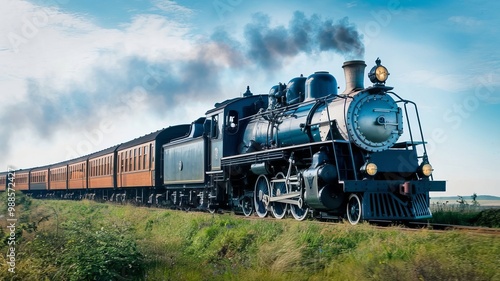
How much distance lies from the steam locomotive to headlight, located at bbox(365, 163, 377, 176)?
0.07ft

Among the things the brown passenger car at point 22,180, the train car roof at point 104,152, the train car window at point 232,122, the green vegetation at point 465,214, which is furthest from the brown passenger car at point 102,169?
the green vegetation at point 465,214

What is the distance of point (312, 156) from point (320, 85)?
2601 millimetres

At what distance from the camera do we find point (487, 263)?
6270 millimetres

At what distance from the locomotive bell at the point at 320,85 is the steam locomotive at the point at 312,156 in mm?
27

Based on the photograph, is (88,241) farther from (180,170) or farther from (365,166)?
(180,170)

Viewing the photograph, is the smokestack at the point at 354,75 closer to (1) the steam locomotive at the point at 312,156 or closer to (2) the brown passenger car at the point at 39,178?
(1) the steam locomotive at the point at 312,156

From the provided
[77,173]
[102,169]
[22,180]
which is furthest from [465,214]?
[22,180]

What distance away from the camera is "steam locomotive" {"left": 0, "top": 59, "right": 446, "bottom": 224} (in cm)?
1095

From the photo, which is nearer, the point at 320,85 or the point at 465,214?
the point at 465,214

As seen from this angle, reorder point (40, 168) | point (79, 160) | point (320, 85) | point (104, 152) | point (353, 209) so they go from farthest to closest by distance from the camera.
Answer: point (40, 168), point (79, 160), point (104, 152), point (320, 85), point (353, 209)

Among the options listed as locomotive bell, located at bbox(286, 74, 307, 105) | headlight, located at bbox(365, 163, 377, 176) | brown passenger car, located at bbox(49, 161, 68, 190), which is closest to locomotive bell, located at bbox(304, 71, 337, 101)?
locomotive bell, located at bbox(286, 74, 307, 105)

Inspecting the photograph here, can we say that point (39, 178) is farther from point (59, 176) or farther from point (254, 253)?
point (254, 253)

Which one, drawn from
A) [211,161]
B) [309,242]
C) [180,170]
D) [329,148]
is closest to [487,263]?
[309,242]

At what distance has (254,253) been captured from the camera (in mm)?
9430
